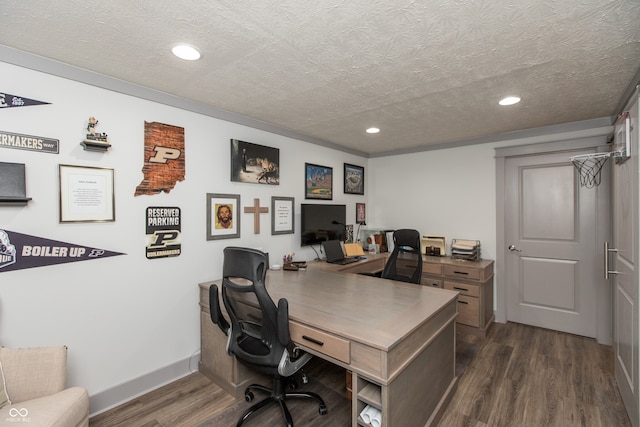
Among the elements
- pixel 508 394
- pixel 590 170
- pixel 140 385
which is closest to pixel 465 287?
pixel 508 394

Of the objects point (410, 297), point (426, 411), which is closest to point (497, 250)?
point (410, 297)

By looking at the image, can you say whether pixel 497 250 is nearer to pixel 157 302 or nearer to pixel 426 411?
pixel 426 411

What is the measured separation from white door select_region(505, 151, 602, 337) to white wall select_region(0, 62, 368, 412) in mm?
3308

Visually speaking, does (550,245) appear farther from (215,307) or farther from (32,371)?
(32,371)

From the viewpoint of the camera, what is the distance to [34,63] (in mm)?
1758

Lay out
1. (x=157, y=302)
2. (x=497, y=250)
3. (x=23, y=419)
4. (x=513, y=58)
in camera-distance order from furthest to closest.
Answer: (x=497, y=250), (x=157, y=302), (x=513, y=58), (x=23, y=419)

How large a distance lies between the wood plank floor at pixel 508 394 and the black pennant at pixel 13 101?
6.82 feet

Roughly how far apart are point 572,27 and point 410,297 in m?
1.75

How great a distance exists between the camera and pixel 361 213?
15.1 feet

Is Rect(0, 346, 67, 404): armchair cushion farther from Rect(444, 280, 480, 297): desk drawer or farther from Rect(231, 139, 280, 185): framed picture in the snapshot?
Rect(444, 280, 480, 297): desk drawer

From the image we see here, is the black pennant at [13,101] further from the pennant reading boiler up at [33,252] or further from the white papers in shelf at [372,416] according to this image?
the white papers in shelf at [372,416]

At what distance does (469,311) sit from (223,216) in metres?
2.90

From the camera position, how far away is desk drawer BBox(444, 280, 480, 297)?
325 cm

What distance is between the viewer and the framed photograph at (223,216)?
2643 millimetres
